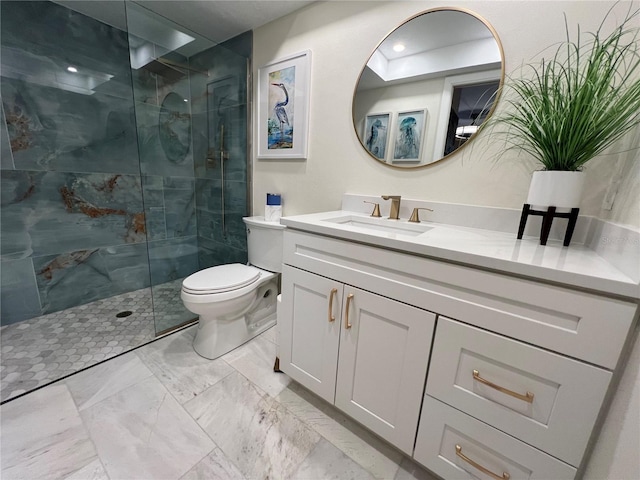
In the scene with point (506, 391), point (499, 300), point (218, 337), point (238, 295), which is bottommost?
point (218, 337)

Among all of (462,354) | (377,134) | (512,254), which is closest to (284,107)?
(377,134)

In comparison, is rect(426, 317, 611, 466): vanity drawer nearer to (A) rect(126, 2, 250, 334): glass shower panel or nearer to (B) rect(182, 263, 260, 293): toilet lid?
(B) rect(182, 263, 260, 293): toilet lid

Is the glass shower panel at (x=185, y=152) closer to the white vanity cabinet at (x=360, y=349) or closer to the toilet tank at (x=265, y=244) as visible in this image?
the toilet tank at (x=265, y=244)

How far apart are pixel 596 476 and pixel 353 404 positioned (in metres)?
0.70

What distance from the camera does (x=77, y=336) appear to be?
1623 millimetres

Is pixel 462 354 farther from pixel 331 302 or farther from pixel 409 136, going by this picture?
pixel 409 136

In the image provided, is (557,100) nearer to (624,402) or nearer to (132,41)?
(624,402)

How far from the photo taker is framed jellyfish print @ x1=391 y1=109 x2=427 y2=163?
1271 millimetres

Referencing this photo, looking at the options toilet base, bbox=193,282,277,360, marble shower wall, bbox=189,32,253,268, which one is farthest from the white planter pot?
marble shower wall, bbox=189,32,253,268

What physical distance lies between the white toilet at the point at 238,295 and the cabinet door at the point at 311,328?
382mm

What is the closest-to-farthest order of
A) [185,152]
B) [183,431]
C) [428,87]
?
[183,431] < [428,87] < [185,152]

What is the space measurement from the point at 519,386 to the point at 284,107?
1.84 meters

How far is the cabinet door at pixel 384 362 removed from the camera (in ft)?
2.81

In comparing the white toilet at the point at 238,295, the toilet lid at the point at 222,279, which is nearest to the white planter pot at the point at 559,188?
the white toilet at the point at 238,295
